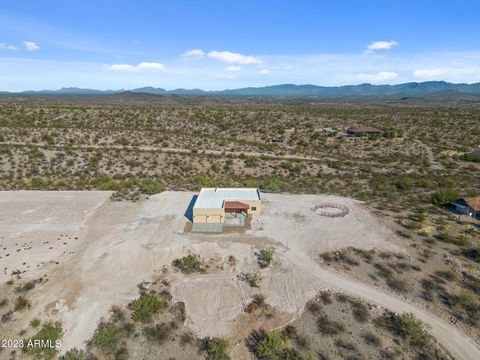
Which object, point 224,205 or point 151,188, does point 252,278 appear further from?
point 151,188

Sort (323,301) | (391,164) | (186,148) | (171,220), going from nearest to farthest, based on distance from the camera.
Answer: (323,301), (171,220), (391,164), (186,148)

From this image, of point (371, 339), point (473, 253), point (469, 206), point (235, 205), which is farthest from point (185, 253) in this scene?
point (469, 206)

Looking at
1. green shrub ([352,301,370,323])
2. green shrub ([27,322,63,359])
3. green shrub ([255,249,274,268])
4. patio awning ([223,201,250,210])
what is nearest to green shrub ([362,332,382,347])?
green shrub ([352,301,370,323])

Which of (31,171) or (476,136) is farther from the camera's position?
(476,136)

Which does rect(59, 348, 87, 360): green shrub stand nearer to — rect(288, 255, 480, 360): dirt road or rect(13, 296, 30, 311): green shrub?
rect(13, 296, 30, 311): green shrub

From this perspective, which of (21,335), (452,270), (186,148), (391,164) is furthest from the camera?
(186,148)

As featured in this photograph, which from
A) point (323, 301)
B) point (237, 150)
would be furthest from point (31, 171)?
point (323, 301)

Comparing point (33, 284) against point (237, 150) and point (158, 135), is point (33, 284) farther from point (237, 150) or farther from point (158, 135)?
point (158, 135)
